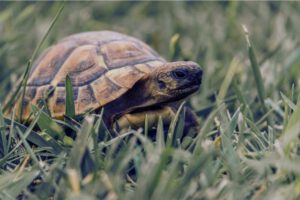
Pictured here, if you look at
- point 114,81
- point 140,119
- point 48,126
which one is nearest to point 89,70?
point 114,81

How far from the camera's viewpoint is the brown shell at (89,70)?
248 cm

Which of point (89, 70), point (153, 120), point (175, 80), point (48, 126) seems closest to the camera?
point (48, 126)

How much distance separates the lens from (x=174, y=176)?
1515 mm

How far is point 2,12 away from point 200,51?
1.37m

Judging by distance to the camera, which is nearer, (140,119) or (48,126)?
(48,126)

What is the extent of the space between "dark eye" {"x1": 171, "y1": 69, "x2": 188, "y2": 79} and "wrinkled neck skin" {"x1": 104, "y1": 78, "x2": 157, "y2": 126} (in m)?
0.14

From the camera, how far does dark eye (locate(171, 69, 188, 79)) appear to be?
2.42 meters

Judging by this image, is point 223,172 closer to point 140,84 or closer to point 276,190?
point 276,190

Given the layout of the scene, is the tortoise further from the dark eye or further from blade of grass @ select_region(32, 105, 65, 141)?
blade of grass @ select_region(32, 105, 65, 141)

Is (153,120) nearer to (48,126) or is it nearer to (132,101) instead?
(132,101)

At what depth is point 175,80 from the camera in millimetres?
2447

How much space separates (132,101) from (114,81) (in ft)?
0.39

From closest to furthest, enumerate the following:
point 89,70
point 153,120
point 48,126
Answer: point 48,126 < point 153,120 < point 89,70

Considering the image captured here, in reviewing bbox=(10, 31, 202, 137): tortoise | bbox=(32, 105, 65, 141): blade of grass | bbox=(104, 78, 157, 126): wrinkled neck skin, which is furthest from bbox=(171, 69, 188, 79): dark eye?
bbox=(32, 105, 65, 141): blade of grass
